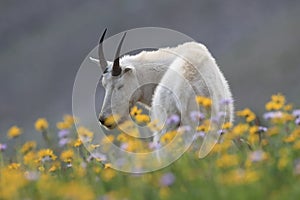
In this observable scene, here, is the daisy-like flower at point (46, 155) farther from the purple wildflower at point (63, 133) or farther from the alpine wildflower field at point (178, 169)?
the purple wildflower at point (63, 133)

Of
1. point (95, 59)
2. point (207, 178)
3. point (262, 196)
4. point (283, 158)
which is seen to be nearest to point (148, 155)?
point (207, 178)

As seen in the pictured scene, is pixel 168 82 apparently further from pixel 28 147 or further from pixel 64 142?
pixel 28 147

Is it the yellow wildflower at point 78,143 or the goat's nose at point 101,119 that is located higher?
the goat's nose at point 101,119

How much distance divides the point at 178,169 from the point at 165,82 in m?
3.53

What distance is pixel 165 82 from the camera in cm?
822

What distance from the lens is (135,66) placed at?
30.6 feet

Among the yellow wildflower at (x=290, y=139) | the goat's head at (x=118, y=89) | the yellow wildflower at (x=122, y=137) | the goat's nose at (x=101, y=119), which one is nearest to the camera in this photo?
the yellow wildflower at (x=290, y=139)

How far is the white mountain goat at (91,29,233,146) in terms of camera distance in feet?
26.1

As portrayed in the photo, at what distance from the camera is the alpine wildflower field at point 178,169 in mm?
3797

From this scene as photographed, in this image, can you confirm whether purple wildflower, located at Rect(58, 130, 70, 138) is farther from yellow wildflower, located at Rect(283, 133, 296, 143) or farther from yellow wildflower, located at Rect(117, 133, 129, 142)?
yellow wildflower, located at Rect(283, 133, 296, 143)

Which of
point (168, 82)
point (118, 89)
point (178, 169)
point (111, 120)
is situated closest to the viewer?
point (178, 169)

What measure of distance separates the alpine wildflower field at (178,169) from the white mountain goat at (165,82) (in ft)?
5.14

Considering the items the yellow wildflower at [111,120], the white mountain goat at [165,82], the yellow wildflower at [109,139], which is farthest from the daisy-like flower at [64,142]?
the yellow wildflower at [111,120]

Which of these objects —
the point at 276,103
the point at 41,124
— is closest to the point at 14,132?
the point at 41,124
